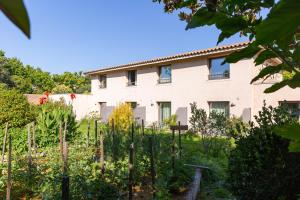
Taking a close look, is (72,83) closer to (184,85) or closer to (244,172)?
(184,85)

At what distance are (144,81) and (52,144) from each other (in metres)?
12.2

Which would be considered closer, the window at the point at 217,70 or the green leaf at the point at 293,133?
the green leaf at the point at 293,133

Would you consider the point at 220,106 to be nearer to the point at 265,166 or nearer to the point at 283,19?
the point at 265,166

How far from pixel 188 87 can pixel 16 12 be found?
20.8 metres

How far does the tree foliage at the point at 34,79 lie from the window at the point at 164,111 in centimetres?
2849

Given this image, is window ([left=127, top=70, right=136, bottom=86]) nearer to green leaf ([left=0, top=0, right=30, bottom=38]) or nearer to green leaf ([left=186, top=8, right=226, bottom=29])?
green leaf ([left=186, top=8, right=226, bottom=29])

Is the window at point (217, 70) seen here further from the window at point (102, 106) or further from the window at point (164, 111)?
the window at point (102, 106)

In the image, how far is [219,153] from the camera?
11656 mm

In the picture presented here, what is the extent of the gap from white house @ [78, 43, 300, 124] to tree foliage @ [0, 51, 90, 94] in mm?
24442

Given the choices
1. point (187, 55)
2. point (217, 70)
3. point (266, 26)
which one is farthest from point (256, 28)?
point (187, 55)

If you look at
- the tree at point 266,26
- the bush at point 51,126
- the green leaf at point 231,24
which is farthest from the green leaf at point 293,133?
the bush at point 51,126

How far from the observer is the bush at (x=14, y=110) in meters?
14.3

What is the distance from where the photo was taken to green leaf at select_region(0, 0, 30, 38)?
0.26 m

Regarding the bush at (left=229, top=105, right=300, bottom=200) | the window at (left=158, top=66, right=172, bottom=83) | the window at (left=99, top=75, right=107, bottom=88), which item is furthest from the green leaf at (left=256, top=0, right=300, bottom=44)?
the window at (left=99, top=75, right=107, bottom=88)
